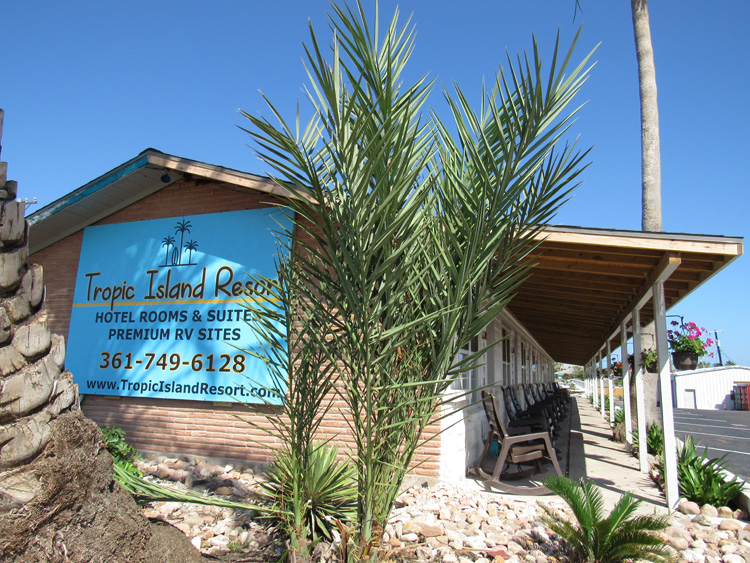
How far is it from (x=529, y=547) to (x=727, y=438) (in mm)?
15047

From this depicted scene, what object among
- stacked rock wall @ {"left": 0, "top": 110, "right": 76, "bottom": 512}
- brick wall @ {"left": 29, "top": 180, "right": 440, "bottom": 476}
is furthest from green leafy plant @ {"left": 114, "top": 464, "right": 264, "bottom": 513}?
brick wall @ {"left": 29, "top": 180, "right": 440, "bottom": 476}

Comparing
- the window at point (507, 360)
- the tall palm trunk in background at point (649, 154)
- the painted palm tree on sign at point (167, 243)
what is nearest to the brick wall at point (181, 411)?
the painted palm tree on sign at point (167, 243)

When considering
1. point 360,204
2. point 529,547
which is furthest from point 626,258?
point 360,204

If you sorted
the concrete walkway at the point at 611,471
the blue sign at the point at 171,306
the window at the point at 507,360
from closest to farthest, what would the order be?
1. the concrete walkway at the point at 611,471
2. the blue sign at the point at 171,306
3. the window at the point at 507,360

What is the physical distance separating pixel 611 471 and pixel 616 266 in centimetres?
311

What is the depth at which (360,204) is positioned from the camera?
2.19m

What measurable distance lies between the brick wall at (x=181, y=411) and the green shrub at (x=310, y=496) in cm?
239

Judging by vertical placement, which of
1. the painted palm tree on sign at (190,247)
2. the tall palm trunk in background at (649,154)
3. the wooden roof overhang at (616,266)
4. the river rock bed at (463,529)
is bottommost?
the river rock bed at (463,529)

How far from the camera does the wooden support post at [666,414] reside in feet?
17.3

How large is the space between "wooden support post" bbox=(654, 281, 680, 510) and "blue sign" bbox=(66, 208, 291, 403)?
Result: 4320 mm

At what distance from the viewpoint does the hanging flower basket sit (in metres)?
8.31

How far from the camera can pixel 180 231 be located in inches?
300

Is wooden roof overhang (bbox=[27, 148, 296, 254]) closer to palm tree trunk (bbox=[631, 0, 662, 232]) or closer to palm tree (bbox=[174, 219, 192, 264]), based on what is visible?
palm tree (bbox=[174, 219, 192, 264])

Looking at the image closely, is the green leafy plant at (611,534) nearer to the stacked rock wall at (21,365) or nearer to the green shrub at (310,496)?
the green shrub at (310,496)
